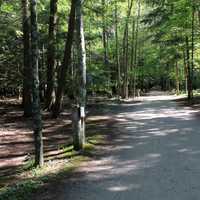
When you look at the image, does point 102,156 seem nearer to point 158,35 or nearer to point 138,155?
point 138,155

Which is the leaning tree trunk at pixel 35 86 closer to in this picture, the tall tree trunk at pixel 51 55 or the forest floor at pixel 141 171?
the forest floor at pixel 141 171

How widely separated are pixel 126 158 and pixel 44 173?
2.06 meters

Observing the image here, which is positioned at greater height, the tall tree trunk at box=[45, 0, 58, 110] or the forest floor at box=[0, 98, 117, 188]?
the tall tree trunk at box=[45, 0, 58, 110]

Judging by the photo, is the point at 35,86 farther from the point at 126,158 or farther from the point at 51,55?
the point at 51,55

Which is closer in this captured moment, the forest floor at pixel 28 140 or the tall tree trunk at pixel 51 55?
the forest floor at pixel 28 140

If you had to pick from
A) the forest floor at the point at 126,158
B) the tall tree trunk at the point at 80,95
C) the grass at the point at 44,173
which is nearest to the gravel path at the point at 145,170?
the forest floor at the point at 126,158

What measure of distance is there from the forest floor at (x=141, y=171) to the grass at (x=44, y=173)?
0.23 m

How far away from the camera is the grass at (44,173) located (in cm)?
743

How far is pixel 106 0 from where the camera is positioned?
112 feet

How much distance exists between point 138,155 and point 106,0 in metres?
25.8

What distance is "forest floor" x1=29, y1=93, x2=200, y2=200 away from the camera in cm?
707

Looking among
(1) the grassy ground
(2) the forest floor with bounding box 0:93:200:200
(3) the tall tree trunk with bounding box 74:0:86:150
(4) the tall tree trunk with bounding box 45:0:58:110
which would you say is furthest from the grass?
(4) the tall tree trunk with bounding box 45:0:58:110

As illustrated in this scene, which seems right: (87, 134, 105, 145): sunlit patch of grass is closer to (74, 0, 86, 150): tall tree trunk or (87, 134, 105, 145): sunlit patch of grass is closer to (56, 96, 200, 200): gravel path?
(56, 96, 200, 200): gravel path

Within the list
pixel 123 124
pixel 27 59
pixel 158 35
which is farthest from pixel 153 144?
pixel 158 35
